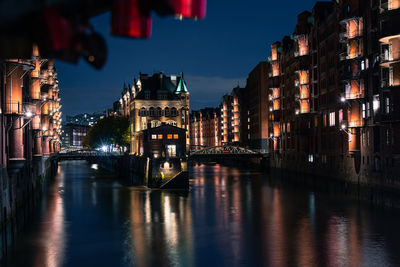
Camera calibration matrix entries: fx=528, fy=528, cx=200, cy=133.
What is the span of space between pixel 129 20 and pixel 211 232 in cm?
4328

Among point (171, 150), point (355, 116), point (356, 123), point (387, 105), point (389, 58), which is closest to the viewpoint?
point (389, 58)

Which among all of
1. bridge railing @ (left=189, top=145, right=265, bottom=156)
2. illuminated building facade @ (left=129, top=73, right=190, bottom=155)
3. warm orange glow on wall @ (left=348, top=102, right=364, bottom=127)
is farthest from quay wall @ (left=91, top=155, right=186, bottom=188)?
warm orange glow on wall @ (left=348, top=102, right=364, bottom=127)

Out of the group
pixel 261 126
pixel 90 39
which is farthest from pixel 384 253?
pixel 261 126

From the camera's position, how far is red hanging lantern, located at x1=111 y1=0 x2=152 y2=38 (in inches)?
145

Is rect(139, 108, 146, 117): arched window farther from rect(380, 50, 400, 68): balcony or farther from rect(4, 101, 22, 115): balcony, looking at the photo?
rect(380, 50, 400, 68): balcony

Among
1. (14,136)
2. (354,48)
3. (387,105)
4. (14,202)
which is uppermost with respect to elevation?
(354,48)

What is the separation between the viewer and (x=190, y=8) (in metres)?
3.69

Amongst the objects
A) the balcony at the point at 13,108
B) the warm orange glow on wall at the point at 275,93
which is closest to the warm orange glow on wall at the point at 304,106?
the warm orange glow on wall at the point at 275,93

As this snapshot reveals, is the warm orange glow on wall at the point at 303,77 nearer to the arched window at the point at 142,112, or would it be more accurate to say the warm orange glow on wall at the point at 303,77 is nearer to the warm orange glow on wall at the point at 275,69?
the warm orange glow on wall at the point at 275,69

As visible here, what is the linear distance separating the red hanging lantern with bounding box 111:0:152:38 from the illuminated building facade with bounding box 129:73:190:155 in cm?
12712

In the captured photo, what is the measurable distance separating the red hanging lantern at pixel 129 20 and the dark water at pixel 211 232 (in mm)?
31825

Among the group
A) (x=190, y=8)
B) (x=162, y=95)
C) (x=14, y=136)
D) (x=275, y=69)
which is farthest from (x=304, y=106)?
(x=190, y=8)

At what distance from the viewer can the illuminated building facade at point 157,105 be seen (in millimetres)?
133500

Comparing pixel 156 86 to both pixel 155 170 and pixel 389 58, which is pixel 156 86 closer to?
pixel 155 170
